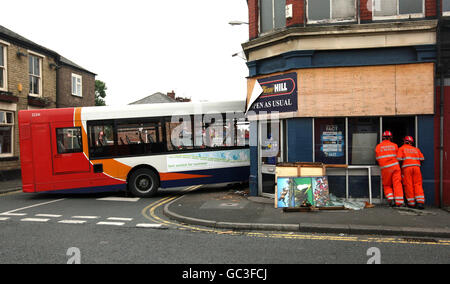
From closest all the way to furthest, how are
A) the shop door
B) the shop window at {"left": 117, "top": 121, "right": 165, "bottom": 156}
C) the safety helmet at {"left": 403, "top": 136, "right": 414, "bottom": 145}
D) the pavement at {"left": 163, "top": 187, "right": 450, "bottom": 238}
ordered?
the pavement at {"left": 163, "top": 187, "right": 450, "bottom": 238} → the safety helmet at {"left": 403, "top": 136, "right": 414, "bottom": 145} → the shop door → the shop window at {"left": 117, "top": 121, "right": 165, "bottom": 156}

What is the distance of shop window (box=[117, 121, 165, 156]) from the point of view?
10848 mm

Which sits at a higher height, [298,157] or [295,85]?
[295,85]

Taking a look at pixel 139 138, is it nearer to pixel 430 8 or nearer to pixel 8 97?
pixel 430 8

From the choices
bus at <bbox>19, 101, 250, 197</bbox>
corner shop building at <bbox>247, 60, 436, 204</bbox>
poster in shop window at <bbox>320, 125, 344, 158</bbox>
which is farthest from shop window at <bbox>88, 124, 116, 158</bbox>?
poster in shop window at <bbox>320, 125, 344, 158</bbox>

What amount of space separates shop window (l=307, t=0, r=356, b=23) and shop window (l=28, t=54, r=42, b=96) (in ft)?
52.3

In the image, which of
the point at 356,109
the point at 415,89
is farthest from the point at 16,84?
the point at 415,89

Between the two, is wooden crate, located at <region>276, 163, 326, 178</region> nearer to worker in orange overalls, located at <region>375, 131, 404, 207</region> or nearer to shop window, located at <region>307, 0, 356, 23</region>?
worker in orange overalls, located at <region>375, 131, 404, 207</region>

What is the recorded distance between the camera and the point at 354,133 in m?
8.98

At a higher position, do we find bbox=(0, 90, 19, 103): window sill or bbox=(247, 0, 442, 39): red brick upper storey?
bbox=(247, 0, 442, 39): red brick upper storey

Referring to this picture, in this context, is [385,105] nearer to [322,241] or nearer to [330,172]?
[330,172]

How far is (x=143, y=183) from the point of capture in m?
11.0

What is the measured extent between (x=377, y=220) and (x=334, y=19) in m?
5.39

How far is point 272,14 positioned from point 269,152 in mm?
4037
